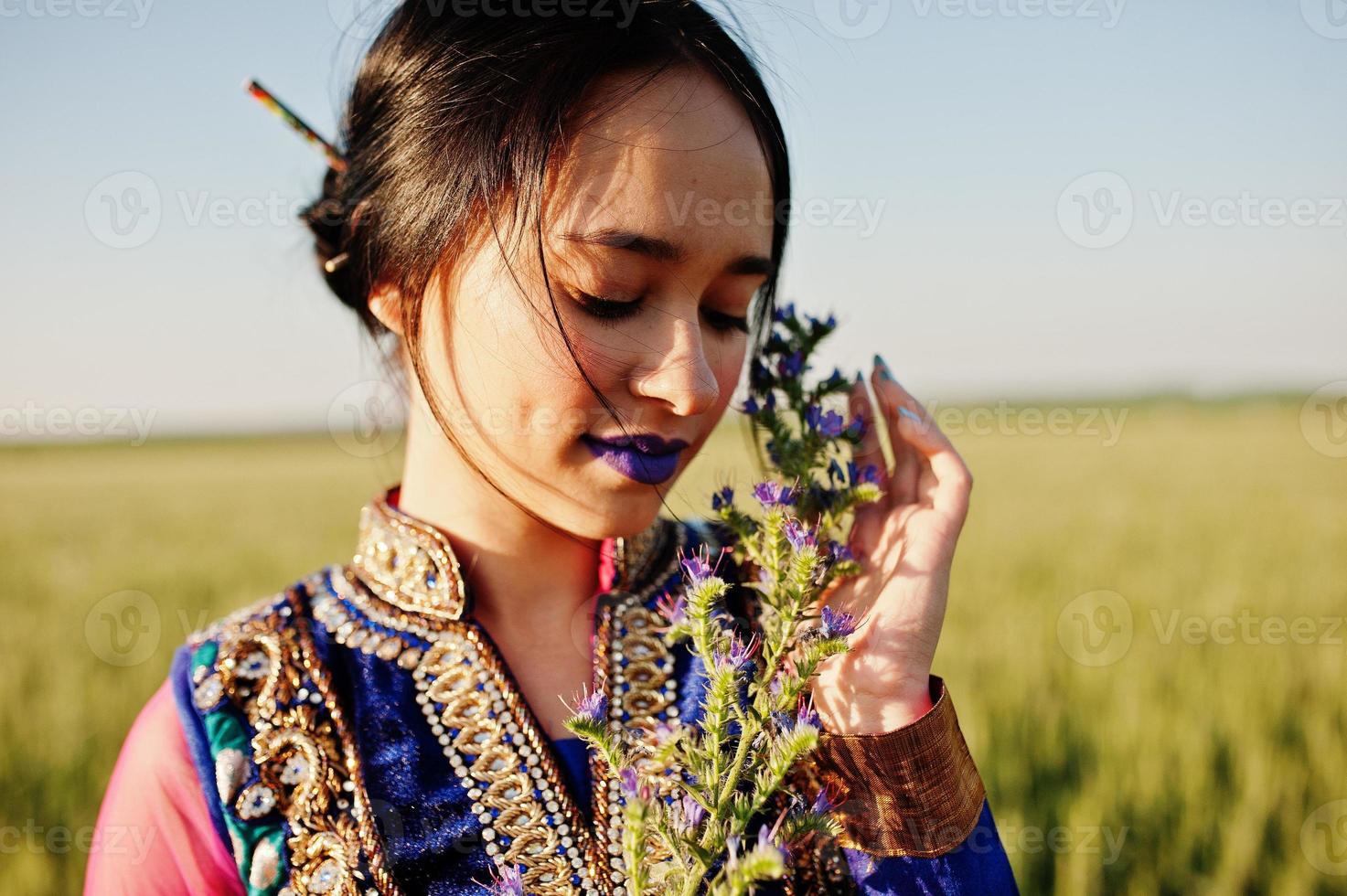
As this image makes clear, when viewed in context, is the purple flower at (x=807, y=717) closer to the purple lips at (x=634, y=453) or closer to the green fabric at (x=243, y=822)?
the purple lips at (x=634, y=453)

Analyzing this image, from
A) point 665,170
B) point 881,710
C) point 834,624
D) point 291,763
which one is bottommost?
point 291,763

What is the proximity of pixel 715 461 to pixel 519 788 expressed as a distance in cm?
63

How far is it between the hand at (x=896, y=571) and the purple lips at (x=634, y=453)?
1.23 feet

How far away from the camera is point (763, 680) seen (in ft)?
3.44

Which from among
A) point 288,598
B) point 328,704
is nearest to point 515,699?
point 328,704

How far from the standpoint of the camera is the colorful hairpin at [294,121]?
5.42 feet

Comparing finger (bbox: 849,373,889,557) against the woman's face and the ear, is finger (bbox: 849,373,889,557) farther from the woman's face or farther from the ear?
the ear

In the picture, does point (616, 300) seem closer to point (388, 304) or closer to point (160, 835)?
point (388, 304)

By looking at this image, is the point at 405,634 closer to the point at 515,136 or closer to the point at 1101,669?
the point at 515,136

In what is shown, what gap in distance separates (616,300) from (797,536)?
0.39 m

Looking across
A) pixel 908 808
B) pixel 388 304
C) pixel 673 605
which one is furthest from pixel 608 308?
pixel 908 808


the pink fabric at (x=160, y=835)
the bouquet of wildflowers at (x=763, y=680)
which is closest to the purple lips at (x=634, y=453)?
the bouquet of wildflowers at (x=763, y=680)

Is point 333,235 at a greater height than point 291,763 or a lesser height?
greater

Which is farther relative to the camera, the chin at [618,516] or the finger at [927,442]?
the finger at [927,442]
